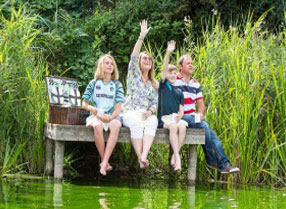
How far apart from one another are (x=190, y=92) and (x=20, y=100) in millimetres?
1969

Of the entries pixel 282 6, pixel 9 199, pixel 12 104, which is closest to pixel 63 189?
pixel 9 199

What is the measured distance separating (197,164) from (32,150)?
6.57 feet

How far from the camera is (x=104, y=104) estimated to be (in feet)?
24.3

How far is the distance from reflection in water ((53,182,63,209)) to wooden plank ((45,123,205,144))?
1.85 feet

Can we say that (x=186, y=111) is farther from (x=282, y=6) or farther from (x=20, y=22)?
(x=282, y=6)

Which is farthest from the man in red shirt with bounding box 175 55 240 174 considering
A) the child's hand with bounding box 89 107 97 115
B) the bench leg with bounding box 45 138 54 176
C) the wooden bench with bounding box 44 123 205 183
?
the bench leg with bounding box 45 138 54 176

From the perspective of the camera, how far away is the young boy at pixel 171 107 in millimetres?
7367

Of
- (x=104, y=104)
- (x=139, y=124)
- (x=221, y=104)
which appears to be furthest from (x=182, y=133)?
(x=104, y=104)

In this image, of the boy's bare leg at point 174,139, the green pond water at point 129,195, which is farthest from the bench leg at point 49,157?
the boy's bare leg at point 174,139

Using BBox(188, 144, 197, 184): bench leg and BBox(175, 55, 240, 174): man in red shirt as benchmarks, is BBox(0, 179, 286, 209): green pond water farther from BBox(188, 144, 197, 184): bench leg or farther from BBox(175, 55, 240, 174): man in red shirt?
BBox(175, 55, 240, 174): man in red shirt

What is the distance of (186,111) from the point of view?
773 centimetres

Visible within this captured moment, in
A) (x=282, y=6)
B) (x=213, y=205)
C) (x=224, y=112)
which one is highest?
(x=282, y=6)

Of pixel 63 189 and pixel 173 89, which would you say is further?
pixel 173 89

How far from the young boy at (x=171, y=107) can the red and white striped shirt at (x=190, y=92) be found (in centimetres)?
12
